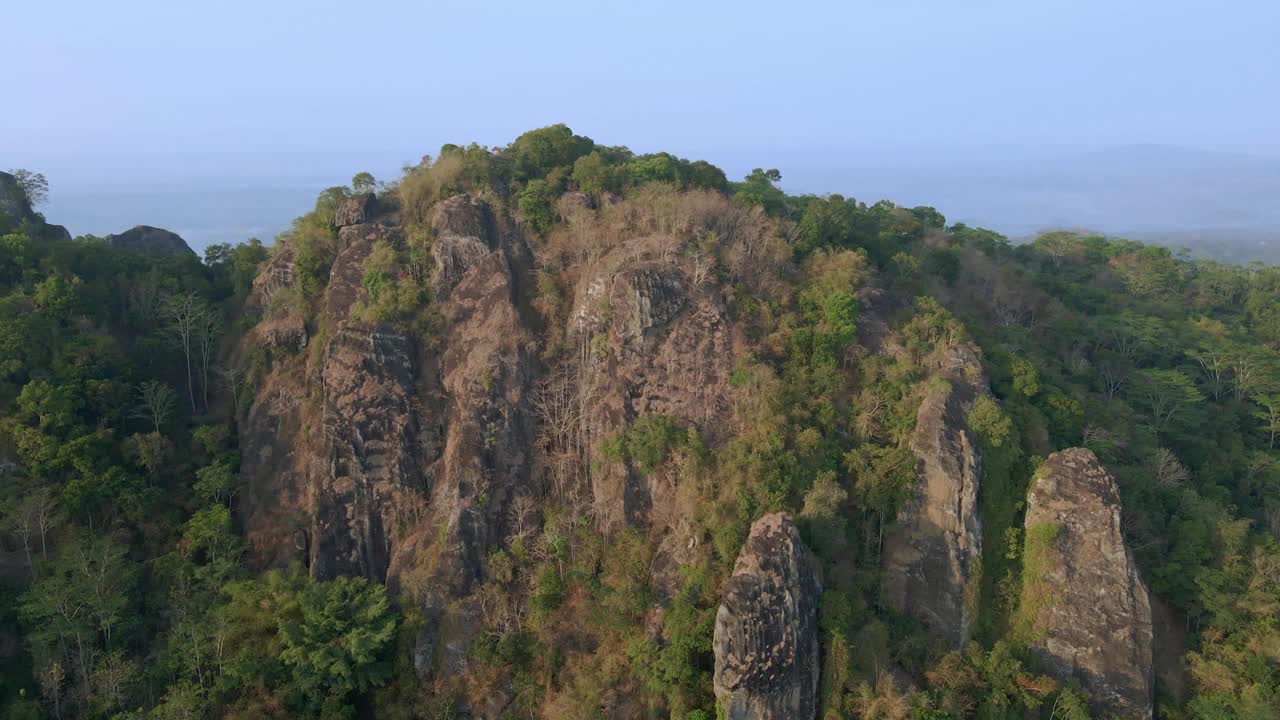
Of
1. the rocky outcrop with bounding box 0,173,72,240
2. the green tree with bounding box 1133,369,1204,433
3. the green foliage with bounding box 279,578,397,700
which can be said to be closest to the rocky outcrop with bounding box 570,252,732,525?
the green foliage with bounding box 279,578,397,700

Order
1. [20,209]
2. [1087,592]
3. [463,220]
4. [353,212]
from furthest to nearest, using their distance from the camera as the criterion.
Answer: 1. [20,209]
2. [353,212]
3. [463,220]
4. [1087,592]

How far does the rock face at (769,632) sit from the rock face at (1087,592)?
666 cm

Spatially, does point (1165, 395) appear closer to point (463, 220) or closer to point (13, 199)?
point (463, 220)

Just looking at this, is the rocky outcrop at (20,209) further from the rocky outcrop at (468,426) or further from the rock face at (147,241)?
the rocky outcrop at (468,426)

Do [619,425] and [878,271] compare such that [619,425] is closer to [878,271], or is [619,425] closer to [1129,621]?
[878,271]

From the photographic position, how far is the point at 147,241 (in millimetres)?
41625

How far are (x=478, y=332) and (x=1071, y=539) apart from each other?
67.5 ft

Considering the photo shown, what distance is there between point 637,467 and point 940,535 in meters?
9.77

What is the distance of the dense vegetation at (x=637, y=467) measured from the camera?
2262cm

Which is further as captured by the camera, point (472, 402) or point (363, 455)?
point (472, 402)

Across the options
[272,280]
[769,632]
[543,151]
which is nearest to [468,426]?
[272,280]

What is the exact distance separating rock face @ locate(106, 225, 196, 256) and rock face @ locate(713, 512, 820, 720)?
113 feet

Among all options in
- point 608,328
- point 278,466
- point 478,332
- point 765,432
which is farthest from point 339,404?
point 765,432

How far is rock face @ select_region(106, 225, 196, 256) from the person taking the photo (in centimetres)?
4097
